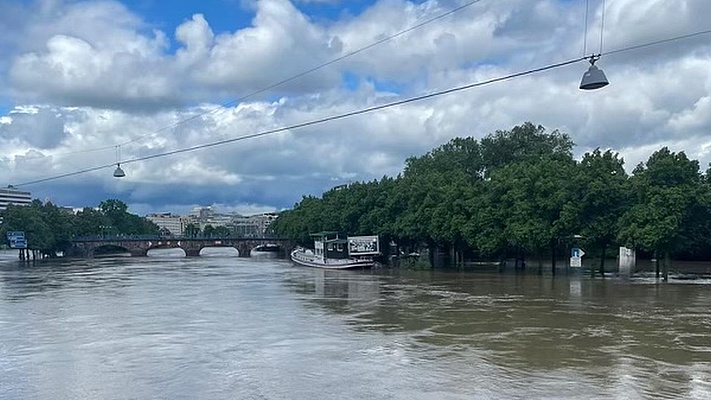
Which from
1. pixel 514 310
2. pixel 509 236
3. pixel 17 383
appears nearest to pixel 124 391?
pixel 17 383

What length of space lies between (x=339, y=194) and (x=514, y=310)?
217 ft

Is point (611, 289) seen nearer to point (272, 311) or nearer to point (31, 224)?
point (272, 311)

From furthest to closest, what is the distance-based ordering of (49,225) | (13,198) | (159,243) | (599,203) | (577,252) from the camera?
1. (159,243)
2. (13,198)
3. (49,225)
4. (577,252)
5. (599,203)

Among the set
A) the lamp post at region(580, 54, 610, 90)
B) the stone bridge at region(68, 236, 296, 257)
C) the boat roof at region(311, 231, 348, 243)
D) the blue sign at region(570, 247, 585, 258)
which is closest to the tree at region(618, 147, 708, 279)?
the blue sign at region(570, 247, 585, 258)

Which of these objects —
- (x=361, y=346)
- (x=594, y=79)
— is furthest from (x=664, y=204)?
(x=594, y=79)

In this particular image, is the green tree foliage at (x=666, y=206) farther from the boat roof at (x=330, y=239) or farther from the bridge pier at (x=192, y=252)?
the bridge pier at (x=192, y=252)

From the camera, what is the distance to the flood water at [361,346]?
51.9ft

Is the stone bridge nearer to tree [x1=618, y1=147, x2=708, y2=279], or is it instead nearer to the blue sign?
the blue sign

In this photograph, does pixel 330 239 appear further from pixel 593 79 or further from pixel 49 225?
pixel 593 79

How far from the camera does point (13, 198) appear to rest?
134 m

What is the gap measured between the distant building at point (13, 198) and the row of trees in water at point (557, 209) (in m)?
73.7

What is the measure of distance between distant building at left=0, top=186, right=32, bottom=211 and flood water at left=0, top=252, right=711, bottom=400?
9574 centimetres

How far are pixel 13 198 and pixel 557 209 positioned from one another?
112133 mm

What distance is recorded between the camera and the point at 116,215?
192875 mm
